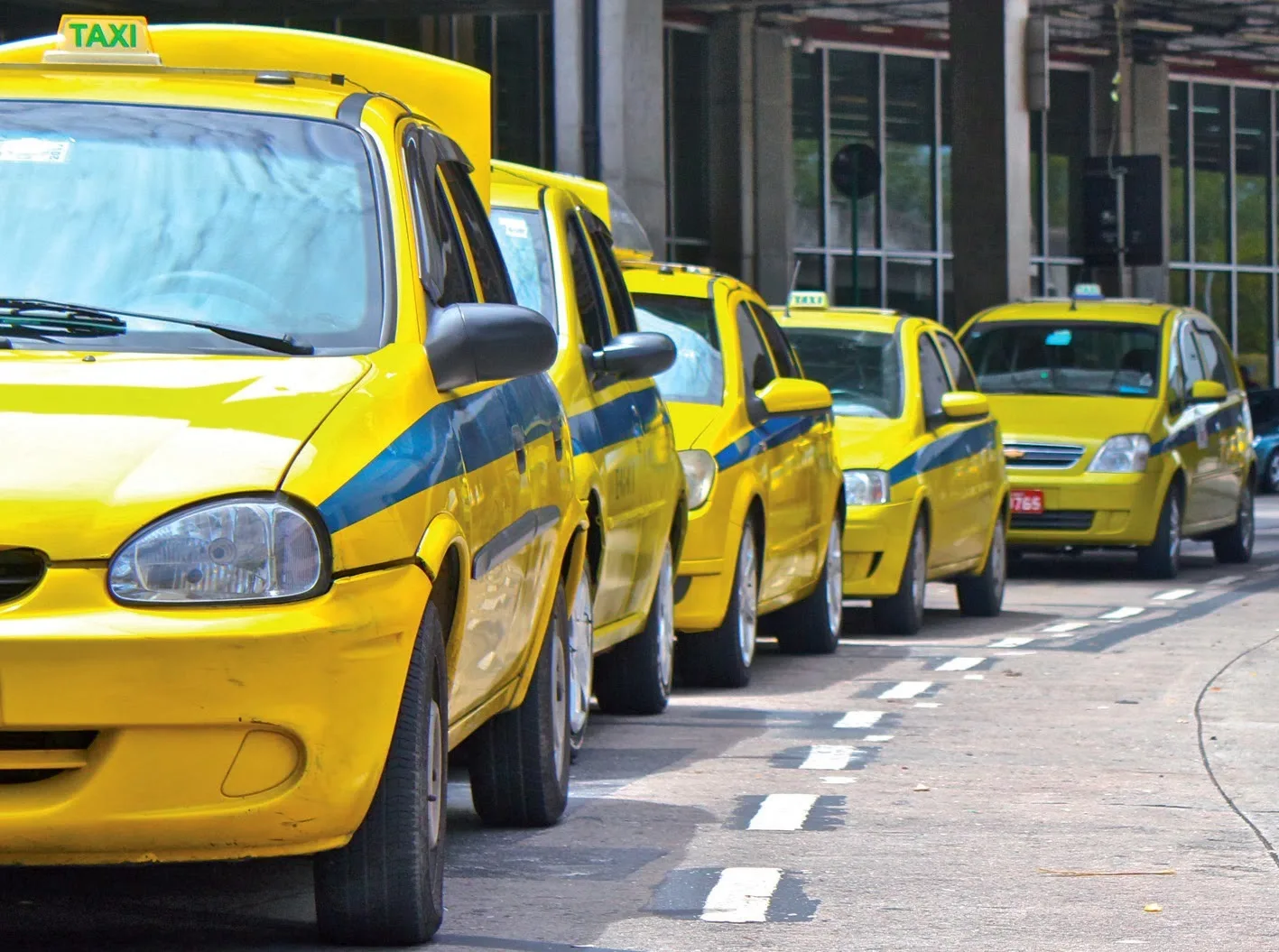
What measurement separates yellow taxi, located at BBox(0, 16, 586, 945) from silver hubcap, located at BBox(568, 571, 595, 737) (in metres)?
0.92

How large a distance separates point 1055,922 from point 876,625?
816cm

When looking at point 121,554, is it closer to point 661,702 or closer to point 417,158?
point 417,158

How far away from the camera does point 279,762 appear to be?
4.80 metres

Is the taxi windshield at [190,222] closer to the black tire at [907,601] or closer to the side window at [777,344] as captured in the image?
the side window at [777,344]

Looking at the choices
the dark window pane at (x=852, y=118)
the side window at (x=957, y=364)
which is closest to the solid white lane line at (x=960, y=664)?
the side window at (x=957, y=364)

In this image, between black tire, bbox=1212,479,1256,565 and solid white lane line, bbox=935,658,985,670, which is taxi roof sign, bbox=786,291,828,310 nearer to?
solid white lane line, bbox=935,658,985,670

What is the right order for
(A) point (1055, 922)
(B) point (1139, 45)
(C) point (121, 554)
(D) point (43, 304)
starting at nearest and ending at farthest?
(C) point (121, 554), (D) point (43, 304), (A) point (1055, 922), (B) point (1139, 45)

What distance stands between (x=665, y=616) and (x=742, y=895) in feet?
11.6

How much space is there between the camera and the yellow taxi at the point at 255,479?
15.4ft

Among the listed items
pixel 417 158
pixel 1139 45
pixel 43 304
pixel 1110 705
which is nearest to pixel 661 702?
pixel 1110 705

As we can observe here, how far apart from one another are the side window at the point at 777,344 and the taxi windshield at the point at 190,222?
242 inches

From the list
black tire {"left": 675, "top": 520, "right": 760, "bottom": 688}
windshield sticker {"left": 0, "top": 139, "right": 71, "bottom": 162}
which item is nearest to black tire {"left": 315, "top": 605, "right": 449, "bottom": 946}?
windshield sticker {"left": 0, "top": 139, "right": 71, "bottom": 162}

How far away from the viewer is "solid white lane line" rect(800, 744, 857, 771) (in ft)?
27.9

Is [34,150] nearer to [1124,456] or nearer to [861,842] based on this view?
[861,842]
